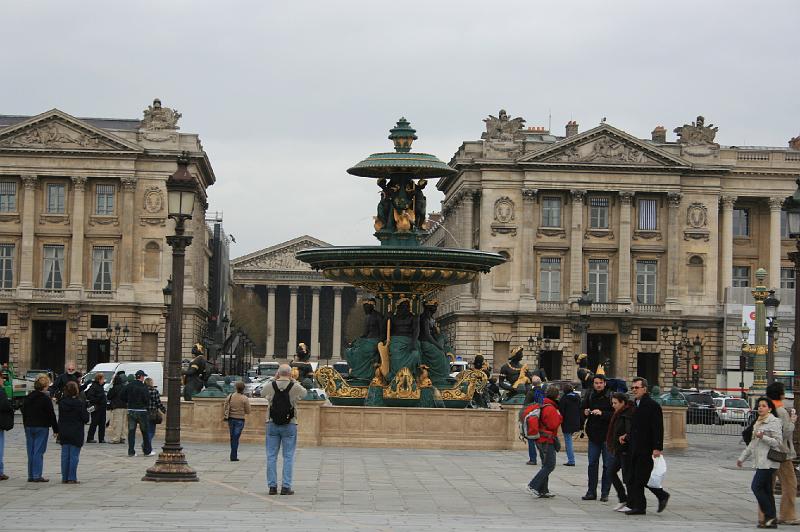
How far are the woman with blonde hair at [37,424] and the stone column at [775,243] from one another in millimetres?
74199

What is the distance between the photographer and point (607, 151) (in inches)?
3558

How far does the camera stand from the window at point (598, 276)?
90.9m

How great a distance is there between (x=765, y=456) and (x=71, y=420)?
31.4ft

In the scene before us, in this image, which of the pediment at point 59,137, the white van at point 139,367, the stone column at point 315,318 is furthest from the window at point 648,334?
the stone column at point 315,318

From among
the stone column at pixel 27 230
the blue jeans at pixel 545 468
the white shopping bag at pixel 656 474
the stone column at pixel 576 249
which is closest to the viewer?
the white shopping bag at pixel 656 474

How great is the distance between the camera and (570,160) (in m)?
90.2

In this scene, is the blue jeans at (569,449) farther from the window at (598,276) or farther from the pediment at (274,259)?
the pediment at (274,259)

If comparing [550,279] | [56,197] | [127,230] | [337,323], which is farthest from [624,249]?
[337,323]

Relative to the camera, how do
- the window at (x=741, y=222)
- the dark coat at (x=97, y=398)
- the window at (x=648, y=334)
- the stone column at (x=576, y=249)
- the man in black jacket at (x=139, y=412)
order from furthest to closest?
the window at (x=741, y=222)
the window at (x=648, y=334)
the stone column at (x=576, y=249)
the dark coat at (x=97, y=398)
the man in black jacket at (x=139, y=412)

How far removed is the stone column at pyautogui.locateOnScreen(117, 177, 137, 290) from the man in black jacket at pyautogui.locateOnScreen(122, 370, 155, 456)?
6133cm

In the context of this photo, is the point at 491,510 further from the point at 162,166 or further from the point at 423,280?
the point at 162,166

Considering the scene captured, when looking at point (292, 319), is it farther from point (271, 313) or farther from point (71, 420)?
point (71, 420)

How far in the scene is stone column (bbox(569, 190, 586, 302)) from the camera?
89.7m

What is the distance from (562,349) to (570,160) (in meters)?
11.1
